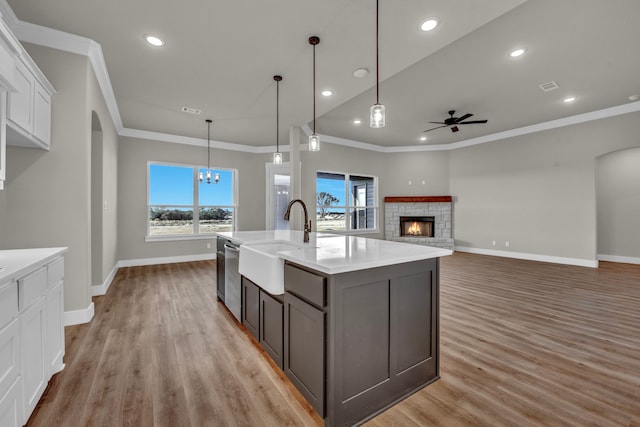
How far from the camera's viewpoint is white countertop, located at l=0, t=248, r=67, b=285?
1.30 m

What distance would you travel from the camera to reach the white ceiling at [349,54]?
2.40m

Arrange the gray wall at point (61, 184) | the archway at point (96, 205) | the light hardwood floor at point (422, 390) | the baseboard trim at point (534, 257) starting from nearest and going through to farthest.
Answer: the light hardwood floor at point (422, 390) < the gray wall at point (61, 184) < the archway at point (96, 205) < the baseboard trim at point (534, 257)

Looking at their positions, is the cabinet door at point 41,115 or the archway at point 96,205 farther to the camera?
the archway at point 96,205

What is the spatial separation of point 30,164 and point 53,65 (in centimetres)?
102

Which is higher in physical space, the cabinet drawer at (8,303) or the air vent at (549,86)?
the air vent at (549,86)

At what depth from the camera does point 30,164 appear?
8.48 ft

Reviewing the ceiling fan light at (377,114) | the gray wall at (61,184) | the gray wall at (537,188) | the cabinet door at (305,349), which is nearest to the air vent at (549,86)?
the gray wall at (537,188)

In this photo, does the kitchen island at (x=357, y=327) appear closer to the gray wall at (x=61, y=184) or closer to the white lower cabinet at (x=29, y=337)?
the white lower cabinet at (x=29, y=337)

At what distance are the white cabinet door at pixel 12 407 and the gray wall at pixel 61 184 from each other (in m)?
1.73

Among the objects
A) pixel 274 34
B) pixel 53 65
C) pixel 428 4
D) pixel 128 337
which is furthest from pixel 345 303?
pixel 53 65

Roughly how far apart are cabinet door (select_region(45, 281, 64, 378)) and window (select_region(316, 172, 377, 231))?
5492mm

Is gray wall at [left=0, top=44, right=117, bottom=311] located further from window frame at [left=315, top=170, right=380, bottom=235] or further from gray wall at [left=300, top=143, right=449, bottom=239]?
gray wall at [left=300, top=143, right=449, bottom=239]

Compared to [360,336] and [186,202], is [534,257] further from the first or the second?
[186,202]

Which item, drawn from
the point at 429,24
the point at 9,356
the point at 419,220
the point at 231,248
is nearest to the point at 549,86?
the point at 429,24
